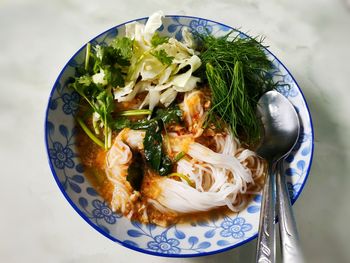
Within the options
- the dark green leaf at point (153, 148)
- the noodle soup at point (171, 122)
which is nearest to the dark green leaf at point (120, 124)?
the noodle soup at point (171, 122)

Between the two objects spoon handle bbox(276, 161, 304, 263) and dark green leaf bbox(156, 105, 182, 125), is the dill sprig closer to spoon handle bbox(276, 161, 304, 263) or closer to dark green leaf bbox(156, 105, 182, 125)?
dark green leaf bbox(156, 105, 182, 125)

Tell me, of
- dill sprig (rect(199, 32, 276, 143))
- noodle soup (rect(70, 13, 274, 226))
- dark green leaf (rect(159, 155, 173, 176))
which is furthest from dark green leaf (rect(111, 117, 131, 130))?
dill sprig (rect(199, 32, 276, 143))

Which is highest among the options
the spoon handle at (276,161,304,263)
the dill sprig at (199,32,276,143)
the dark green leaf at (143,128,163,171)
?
the dill sprig at (199,32,276,143)

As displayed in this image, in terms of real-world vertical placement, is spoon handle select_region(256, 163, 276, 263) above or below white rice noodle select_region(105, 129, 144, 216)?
below

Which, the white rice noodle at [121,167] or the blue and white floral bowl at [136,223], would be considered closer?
the blue and white floral bowl at [136,223]

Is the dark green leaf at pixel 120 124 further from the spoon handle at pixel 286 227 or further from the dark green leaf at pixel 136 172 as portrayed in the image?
the spoon handle at pixel 286 227

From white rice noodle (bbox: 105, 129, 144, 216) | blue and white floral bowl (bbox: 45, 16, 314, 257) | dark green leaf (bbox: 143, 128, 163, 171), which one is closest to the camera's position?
blue and white floral bowl (bbox: 45, 16, 314, 257)

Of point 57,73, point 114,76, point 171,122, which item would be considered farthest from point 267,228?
point 57,73
